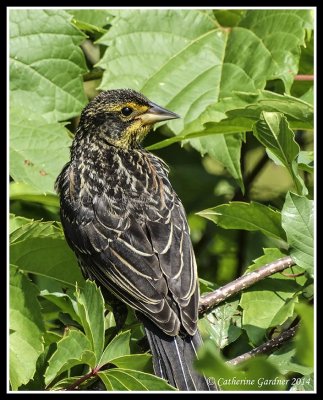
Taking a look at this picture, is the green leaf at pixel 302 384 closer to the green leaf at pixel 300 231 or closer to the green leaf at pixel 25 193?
the green leaf at pixel 300 231

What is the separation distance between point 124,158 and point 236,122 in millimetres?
966

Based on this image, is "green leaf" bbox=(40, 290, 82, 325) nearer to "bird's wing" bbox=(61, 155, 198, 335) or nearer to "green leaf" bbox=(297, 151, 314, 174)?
"bird's wing" bbox=(61, 155, 198, 335)

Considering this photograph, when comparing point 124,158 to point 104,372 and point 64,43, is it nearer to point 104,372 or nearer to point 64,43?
point 64,43

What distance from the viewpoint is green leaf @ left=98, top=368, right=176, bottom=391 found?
241 centimetres

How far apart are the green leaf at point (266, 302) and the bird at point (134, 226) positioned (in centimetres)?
27

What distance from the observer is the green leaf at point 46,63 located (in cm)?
395

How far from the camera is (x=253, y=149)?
14.9 feet

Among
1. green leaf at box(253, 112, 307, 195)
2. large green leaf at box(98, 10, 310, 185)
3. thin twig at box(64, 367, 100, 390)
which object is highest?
large green leaf at box(98, 10, 310, 185)

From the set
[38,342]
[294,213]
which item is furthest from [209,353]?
[38,342]

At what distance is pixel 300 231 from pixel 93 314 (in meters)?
0.85

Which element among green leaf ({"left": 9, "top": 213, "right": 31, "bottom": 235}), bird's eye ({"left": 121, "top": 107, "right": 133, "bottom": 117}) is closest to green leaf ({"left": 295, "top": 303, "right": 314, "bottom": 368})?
green leaf ({"left": 9, "top": 213, "right": 31, "bottom": 235})

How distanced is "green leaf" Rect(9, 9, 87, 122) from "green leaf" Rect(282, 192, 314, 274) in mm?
1521

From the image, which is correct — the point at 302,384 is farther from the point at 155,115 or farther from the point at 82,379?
the point at 155,115

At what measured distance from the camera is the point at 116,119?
4.26 meters
